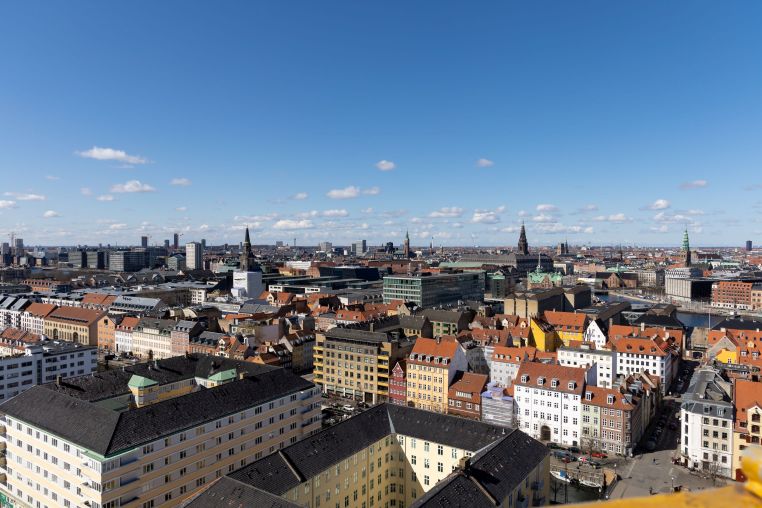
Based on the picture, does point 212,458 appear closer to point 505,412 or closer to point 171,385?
point 171,385

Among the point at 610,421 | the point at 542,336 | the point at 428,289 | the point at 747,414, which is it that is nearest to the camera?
the point at 747,414

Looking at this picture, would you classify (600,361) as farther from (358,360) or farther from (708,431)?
(358,360)

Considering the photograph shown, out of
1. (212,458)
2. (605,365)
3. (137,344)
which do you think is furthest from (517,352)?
(137,344)

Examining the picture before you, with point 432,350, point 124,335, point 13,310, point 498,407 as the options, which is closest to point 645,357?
point 498,407

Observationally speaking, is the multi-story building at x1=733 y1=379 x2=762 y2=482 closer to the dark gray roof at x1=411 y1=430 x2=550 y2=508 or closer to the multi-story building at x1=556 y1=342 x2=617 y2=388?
the multi-story building at x1=556 y1=342 x2=617 y2=388

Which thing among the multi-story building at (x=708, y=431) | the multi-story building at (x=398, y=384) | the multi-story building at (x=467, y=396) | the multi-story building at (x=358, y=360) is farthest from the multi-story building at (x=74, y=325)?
the multi-story building at (x=708, y=431)

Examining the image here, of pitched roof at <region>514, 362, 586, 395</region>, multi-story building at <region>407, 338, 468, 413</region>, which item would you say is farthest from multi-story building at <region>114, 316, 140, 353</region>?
pitched roof at <region>514, 362, 586, 395</region>

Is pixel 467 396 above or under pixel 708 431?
above
